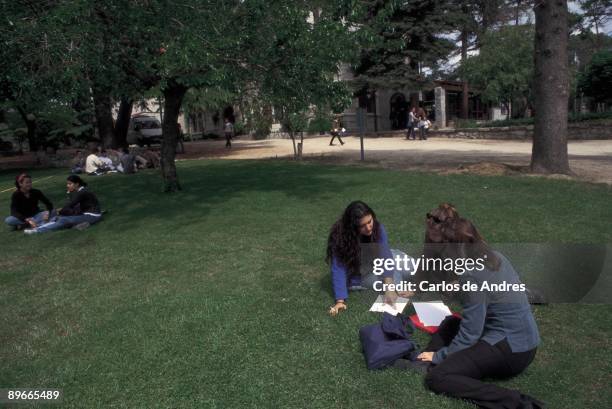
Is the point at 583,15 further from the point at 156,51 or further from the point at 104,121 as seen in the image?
the point at 156,51

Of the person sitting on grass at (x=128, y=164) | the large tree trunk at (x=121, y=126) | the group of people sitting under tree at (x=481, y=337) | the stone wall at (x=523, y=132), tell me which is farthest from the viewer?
the large tree trunk at (x=121, y=126)

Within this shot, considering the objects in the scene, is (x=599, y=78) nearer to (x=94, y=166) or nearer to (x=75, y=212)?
(x=94, y=166)

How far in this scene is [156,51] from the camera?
960 cm

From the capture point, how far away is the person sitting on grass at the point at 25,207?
870cm

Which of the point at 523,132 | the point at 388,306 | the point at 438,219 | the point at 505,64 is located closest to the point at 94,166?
the point at 388,306

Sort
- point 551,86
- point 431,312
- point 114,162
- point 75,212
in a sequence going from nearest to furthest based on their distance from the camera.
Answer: point 431,312, point 75,212, point 551,86, point 114,162

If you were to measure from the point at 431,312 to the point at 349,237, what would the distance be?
3.23ft

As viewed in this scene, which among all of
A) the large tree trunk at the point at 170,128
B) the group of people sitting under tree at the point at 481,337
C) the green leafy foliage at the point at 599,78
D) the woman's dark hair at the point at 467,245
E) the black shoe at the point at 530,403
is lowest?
the black shoe at the point at 530,403

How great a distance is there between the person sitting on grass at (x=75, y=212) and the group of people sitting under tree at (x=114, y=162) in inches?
323

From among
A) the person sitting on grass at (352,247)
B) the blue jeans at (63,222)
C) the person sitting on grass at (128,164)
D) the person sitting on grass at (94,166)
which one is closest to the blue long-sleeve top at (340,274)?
the person sitting on grass at (352,247)

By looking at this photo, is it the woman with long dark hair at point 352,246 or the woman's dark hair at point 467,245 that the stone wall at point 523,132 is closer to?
the woman with long dark hair at point 352,246

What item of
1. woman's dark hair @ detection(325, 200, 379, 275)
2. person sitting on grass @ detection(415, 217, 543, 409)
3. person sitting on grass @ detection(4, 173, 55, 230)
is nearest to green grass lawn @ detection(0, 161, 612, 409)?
person sitting on grass @ detection(415, 217, 543, 409)

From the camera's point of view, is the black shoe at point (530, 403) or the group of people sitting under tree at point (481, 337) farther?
the group of people sitting under tree at point (481, 337)

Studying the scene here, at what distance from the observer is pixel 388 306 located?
15.4ft
